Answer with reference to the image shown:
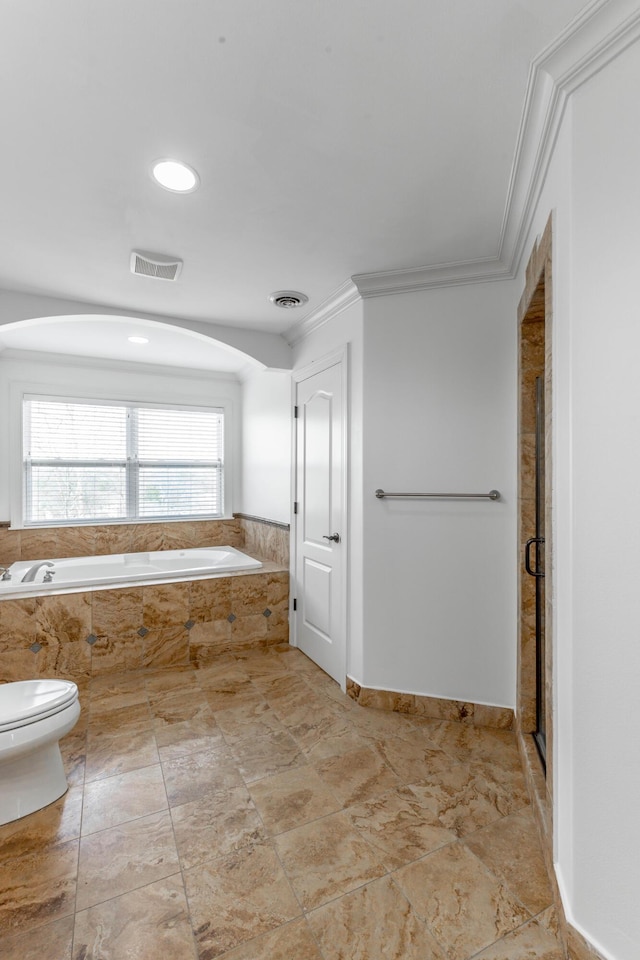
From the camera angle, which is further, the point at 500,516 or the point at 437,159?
the point at 500,516

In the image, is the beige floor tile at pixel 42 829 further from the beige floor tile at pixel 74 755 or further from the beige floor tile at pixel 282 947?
the beige floor tile at pixel 282 947

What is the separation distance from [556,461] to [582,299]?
18.2 inches

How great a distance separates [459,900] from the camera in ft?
4.64

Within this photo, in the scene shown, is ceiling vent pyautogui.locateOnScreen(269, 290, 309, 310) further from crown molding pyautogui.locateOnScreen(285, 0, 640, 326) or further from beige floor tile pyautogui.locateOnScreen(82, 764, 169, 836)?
beige floor tile pyautogui.locateOnScreen(82, 764, 169, 836)

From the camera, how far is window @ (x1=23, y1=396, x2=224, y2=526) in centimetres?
421

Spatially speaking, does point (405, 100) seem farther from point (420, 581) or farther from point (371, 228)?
point (420, 581)

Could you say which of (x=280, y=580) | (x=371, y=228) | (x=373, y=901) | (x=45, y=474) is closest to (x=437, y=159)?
(x=371, y=228)

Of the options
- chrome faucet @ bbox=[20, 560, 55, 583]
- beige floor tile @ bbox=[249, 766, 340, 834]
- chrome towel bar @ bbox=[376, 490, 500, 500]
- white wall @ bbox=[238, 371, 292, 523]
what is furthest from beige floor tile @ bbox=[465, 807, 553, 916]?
chrome faucet @ bbox=[20, 560, 55, 583]

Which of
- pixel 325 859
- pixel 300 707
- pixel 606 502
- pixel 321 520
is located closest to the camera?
pixel 606 502

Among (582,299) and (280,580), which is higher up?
(582,299)

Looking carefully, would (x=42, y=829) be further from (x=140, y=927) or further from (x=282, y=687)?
(x=282, y=687)

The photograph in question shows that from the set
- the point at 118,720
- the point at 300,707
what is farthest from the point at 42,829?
the point at 300,707

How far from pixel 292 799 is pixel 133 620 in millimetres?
1732

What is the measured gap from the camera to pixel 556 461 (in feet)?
4.62
